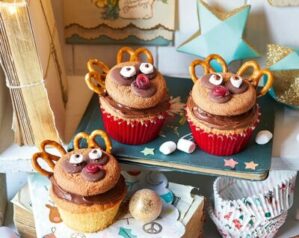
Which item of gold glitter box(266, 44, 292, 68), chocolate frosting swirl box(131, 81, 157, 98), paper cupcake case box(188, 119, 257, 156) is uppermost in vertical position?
chocolate frosting swirl box(131, 81, 157, 98)

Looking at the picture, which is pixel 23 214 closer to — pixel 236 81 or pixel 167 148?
pixel 167 148

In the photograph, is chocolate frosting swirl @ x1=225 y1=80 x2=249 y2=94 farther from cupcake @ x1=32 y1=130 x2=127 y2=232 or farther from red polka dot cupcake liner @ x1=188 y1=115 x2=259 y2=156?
cupcake @ x1=32 y1=130 x2=127 y2=232

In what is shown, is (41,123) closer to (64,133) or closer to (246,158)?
(64,133)

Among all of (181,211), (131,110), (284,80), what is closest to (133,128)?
(131,110)

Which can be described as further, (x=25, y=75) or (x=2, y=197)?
(x=2, y=197)

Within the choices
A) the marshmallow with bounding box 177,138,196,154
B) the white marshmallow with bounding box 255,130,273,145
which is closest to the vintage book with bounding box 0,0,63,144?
the marshmallow with bounding box 177,138,196,154

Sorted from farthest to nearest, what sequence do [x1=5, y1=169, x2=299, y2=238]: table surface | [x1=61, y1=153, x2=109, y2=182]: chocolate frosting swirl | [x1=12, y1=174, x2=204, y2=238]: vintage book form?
[x1=5, y1=169, x2=299, y2=238]: table surface → [x1=12, y1=174, x2=204, y2=238]: vintage book → [x1=61, y1=153, x2=109, y2=182]: chocolate frosting swirl
